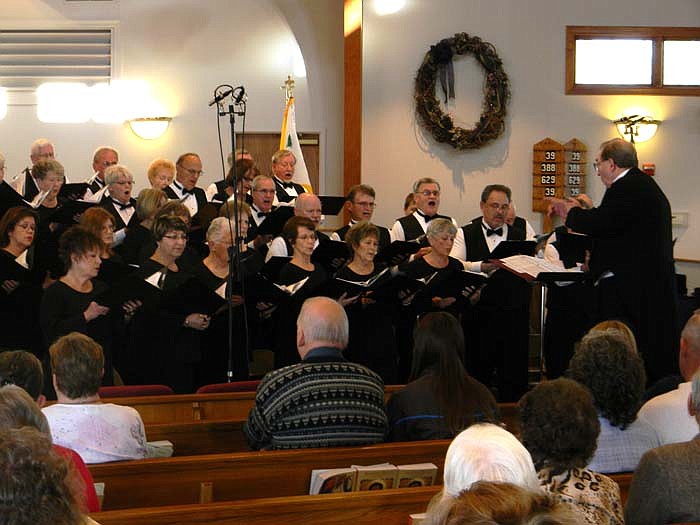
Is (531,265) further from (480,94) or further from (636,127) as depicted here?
(636,127)

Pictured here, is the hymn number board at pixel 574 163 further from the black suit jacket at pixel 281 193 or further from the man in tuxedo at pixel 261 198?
the man in tuxedo at pixel 261 198

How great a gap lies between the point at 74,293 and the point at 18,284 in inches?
28.5

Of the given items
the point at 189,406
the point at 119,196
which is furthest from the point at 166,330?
the point at 119,196

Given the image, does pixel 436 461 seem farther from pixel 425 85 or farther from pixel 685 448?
pixel 425 85

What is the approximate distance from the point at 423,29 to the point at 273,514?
7829 mm

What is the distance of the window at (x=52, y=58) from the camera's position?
39.9 ft

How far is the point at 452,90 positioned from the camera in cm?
1003

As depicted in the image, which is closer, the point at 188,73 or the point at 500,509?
the point at 500,509

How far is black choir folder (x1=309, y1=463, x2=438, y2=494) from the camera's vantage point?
10.6 ft

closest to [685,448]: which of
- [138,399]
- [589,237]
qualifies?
[138,399]

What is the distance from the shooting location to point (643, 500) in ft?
8.64

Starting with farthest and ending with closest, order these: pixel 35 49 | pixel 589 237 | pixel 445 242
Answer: pixel 35 49
pixel 445 242
pixel 589 237

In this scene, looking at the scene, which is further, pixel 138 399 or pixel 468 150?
pixel 468 150

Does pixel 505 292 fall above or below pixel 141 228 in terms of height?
below
